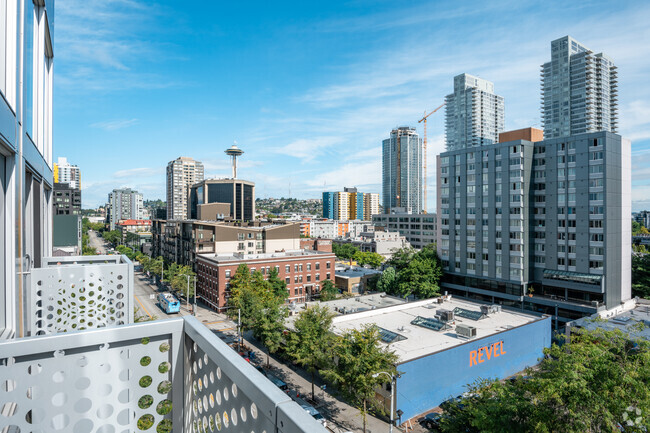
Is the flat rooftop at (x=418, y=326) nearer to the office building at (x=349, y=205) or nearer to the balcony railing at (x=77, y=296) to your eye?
the balcony railing at (x=77, y=296)

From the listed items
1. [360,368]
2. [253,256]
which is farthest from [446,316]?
[253,256]

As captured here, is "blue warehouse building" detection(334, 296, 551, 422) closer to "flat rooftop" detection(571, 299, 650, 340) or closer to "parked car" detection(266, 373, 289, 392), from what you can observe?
"flat rooftop" detection(571, 299, 650, 340)

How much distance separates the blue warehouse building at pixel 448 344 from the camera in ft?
73.9

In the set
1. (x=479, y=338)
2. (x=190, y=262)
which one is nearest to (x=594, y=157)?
(x=479, y=338)

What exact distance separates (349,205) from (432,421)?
175 m

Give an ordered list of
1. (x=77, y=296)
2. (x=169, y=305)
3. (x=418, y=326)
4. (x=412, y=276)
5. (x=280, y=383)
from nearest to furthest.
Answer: (x=77, y=296) < (x=280, y=383) < (x=418, y=326) < (x=169, y=305) < (x=412, y=276)

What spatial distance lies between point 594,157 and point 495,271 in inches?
692

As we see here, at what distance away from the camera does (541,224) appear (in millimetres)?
47188

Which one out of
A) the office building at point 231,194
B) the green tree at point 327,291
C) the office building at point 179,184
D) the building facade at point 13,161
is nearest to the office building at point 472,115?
the office building at point 231,194

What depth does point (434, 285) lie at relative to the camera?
49.4 m

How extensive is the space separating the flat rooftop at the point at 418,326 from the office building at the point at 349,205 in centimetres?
15362

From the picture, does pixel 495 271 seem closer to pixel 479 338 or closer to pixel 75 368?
pixel 479 338

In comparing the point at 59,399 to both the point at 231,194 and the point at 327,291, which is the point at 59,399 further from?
the point at 231,194

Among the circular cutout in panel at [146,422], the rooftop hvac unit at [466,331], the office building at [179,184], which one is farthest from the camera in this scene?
the office building at [179,184]
